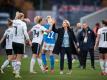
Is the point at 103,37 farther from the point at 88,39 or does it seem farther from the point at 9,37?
the point at 88,39

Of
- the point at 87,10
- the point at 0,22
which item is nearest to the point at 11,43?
the point at 0,22

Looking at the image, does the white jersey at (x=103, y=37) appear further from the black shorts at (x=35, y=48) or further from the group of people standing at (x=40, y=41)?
the black shorts at (x=35, y=48)

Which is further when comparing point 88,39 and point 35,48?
point 88,39

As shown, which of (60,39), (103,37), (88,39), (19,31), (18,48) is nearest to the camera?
(18,48)

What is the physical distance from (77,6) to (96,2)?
4.68 feet

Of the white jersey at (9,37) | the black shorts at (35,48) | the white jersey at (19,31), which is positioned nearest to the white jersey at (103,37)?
the black shorts at (35,48)

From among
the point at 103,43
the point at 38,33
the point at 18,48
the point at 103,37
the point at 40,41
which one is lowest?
the point at 18,48

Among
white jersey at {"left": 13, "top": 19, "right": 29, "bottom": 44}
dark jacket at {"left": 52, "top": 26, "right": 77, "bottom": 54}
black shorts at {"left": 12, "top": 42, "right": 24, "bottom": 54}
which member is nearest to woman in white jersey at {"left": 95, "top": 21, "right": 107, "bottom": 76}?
dark jacket at {"left": 52, "top": 26, "right": 77, "bottom": 54}

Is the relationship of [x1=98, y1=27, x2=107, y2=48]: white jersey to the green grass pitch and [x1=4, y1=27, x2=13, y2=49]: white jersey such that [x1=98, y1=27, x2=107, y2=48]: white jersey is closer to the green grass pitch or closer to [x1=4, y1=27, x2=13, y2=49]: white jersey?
the green grass pitch

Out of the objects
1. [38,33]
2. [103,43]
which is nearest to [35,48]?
[38,33]

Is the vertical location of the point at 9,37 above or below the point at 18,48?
above

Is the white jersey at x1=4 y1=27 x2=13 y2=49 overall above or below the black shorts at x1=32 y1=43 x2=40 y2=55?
above

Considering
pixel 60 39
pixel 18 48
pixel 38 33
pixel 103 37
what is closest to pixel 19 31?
pixel 18 48

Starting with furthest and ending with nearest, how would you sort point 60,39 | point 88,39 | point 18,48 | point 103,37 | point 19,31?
point 88,39 → point 103,37 → point 60,39 → point 19,31 → point 18,48
